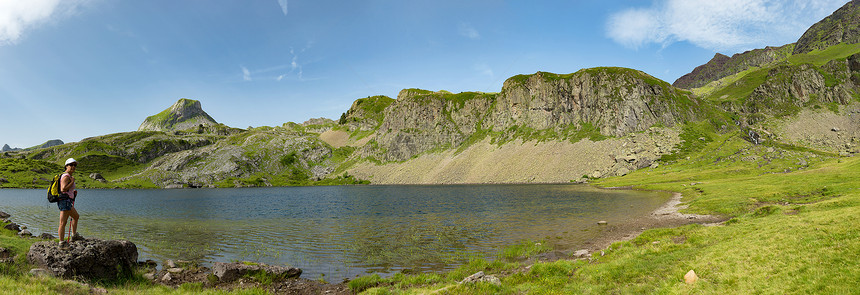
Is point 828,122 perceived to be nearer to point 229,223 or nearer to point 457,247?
point 457,247

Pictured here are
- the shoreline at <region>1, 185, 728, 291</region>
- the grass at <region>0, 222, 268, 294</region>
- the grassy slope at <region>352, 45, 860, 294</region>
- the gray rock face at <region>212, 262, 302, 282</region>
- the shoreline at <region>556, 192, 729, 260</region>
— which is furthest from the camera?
the shoreline at <region>556, 192, 729, 260</region>

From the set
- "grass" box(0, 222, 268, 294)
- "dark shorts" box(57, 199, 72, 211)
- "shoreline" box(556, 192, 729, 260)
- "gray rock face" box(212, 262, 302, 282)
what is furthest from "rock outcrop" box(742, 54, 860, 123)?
"dark shorts" box(57, 199, 72, 211)

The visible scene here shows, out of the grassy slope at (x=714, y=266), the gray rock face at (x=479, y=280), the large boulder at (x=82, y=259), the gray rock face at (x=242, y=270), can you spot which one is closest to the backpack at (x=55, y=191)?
the large boulder at (x=82, y=259)

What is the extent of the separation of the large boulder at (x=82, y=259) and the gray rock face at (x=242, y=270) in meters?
4.77

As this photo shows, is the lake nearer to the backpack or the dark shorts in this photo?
the dark shorts

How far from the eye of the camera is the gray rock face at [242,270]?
21.2 meters

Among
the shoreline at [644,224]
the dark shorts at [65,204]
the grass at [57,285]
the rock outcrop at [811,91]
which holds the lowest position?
the shoreline at [644,224]

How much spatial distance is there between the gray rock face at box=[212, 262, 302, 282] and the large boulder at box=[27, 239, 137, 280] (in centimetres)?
477

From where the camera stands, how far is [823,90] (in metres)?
188

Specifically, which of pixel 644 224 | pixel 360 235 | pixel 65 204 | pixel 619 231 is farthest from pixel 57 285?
pixel 644 224

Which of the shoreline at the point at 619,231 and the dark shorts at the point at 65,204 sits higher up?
the dark shorts at the point at 65,204

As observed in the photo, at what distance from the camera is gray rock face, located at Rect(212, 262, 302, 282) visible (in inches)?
835

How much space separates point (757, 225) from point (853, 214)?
596cm

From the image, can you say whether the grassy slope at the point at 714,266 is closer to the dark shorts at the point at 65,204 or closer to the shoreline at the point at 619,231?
the shoreline at the point at 619,231
